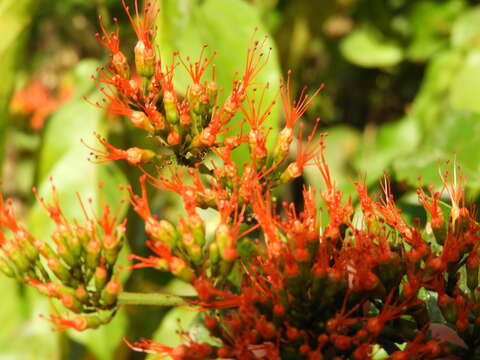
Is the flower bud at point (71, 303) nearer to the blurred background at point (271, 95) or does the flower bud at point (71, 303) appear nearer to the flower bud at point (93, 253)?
the flower bud at point (93, 253)

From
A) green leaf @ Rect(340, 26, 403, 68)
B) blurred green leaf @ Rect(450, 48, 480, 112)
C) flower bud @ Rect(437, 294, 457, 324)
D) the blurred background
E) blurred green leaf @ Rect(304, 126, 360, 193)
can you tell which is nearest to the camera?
flower bud @ Rect(437, 294, 457, 324)

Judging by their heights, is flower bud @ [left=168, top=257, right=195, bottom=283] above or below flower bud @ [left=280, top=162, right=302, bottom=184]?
below

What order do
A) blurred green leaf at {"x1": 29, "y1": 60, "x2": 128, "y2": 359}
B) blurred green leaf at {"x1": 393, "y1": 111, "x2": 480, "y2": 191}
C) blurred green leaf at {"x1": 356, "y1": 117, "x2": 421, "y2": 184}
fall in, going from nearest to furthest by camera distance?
blurred green leaf at {"x1": 393, "y1": 111, "x2": 480, "y2": 191}
blurred green leaf at {"x1": 29, "y1": 60, "x2": 128, "y2": 359}
blurred green leaf at {"x1": 356, "y1": 117, "x2": 421, "y2": 184}

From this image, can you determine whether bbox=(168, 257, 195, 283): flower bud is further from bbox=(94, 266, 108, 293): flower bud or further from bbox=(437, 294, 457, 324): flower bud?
bbox=(437, 294, 457, 324): flower bud

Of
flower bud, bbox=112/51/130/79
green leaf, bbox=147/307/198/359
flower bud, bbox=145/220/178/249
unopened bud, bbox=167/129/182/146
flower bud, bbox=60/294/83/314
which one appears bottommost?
green leaf, bbox=147/307/198/359

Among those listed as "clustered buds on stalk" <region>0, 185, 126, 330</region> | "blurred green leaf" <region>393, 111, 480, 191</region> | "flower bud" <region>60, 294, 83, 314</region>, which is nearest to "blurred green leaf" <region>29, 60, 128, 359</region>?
"clustered buds on stalk" <region>0, 185, 126, 330</region>

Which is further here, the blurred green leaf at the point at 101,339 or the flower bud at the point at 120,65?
the blurred green leaf at the point at 101,339

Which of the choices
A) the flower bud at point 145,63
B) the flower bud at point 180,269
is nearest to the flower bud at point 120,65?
the flower bud at point 145,63

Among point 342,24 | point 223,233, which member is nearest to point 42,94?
point 342,24

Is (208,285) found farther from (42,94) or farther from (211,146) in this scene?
(42,94)
